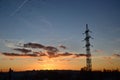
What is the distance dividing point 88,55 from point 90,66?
2.63m

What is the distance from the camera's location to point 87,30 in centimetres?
5044

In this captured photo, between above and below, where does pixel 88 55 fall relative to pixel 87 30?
below
